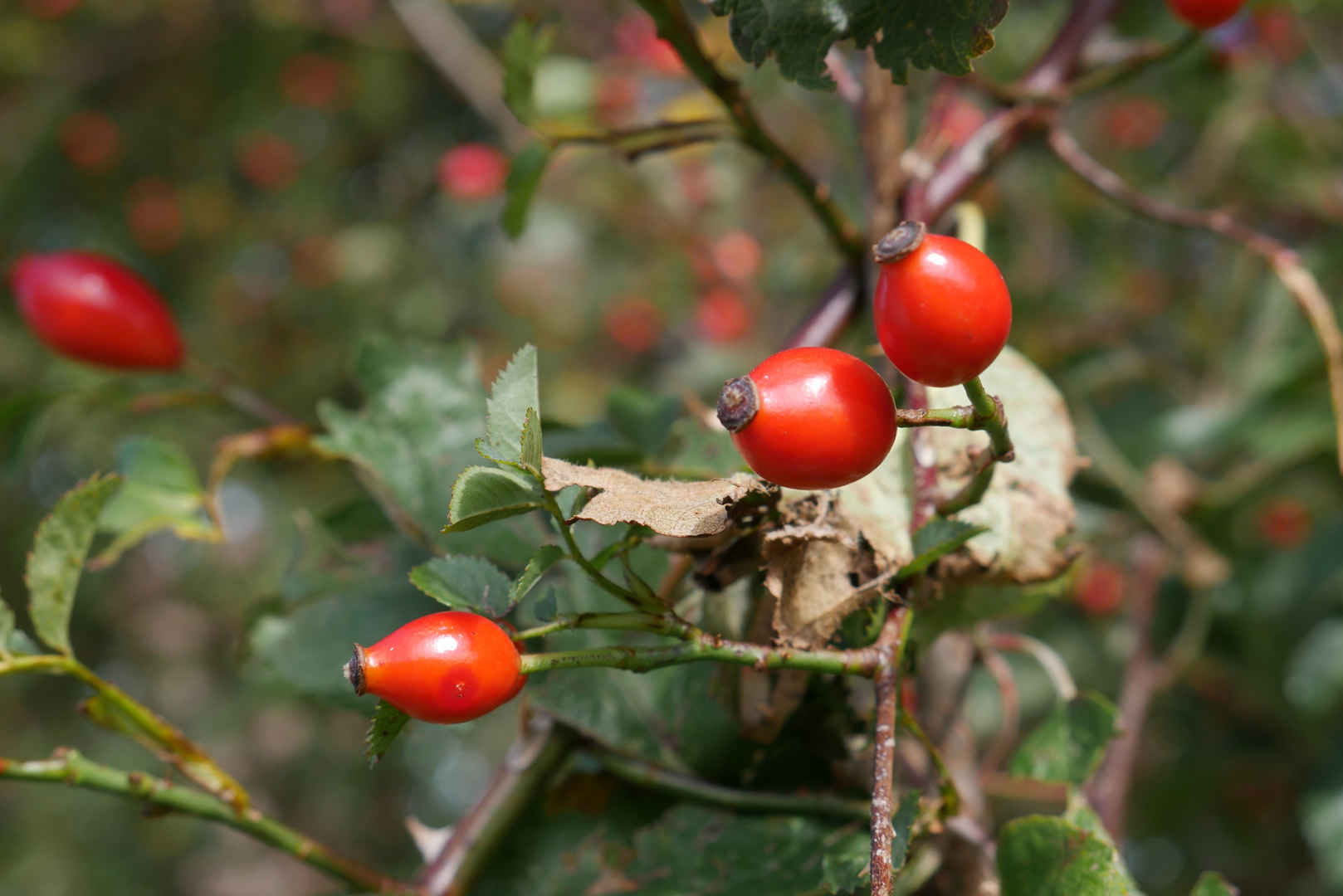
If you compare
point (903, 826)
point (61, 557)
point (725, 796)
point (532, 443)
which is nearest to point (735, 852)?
point (725, 796)

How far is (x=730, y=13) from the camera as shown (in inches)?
26.4

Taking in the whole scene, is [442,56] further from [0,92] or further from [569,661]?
[569,661]

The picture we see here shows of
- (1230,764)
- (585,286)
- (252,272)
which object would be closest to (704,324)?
(585,286)

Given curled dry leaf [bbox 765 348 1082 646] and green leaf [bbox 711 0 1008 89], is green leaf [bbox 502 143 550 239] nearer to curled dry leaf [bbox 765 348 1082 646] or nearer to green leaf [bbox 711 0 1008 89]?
green leaf [bbox 711 0 1008 89]

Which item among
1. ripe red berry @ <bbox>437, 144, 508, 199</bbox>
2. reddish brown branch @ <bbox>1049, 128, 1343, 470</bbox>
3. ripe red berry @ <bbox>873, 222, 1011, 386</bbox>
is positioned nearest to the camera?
ripe red berry @ <bbox>873, 222, 1011, 386</bbox>

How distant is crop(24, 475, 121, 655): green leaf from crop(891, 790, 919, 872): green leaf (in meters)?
0.59

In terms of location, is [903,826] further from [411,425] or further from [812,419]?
[411,425]

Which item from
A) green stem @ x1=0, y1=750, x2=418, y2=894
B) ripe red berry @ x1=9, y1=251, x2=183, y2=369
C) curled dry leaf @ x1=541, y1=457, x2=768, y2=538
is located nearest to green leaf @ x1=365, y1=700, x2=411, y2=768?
curled dry leaf @ x1=541, y1=457, x2=768, y2=538

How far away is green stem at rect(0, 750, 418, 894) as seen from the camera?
0.68 meters

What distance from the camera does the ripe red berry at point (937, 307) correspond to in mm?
469

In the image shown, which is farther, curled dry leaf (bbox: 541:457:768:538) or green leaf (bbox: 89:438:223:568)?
green leaf (bbox: 89:438:223:568)

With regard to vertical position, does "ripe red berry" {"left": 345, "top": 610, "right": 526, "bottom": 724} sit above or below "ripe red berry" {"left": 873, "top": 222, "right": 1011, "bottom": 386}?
below

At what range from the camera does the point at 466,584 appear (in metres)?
0.58

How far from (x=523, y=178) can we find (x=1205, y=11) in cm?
66
